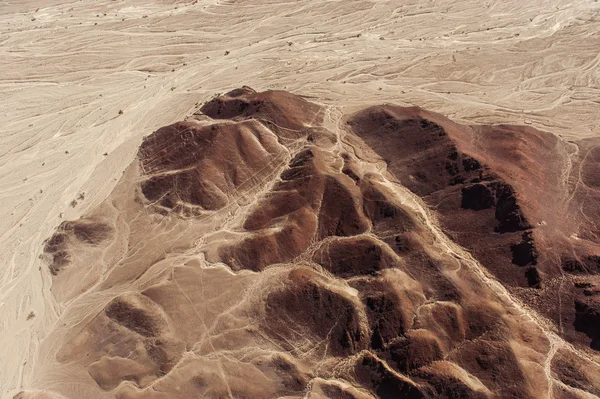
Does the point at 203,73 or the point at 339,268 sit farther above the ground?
the point at 203,73

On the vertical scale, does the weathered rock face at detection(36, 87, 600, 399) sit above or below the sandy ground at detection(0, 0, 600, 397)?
below

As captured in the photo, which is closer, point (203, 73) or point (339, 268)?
point (339, 268)

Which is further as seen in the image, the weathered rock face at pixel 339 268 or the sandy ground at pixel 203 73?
the sandy ground at pixel 203 73

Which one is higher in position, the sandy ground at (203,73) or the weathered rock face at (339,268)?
the sandy ground at (203,73)

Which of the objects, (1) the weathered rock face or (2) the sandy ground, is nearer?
(1) the weathered rock face
